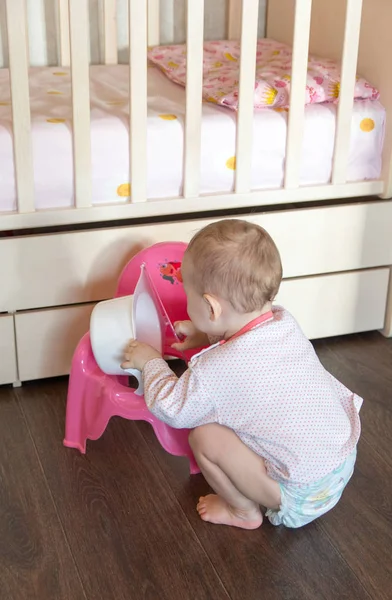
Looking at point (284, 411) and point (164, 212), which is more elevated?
point (164, 212)

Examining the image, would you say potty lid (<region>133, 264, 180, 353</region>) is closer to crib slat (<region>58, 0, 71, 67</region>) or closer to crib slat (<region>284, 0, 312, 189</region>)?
crib slat (<region>284, 0, 312, 189</region>)

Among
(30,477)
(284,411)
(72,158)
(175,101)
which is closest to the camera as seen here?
(284,411)

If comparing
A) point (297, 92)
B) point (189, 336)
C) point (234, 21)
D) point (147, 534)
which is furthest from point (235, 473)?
point (234, 21)

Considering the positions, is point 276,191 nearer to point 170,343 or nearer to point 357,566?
point 170,343

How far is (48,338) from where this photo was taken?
1.83 metres

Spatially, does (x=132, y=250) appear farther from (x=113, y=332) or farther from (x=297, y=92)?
(x=297, y=92)

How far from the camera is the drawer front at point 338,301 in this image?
2020 mm

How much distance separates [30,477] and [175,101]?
3.11 feet

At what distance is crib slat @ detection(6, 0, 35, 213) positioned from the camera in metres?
1.55

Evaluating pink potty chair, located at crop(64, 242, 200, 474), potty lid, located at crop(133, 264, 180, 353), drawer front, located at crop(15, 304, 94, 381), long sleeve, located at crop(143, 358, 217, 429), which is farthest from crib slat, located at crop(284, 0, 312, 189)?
long sleeve, located at crop(143, 358, 217, 429)

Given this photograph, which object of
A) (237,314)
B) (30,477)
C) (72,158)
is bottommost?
(30,477)

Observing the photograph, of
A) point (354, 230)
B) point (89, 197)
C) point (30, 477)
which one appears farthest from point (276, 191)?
point (30, 477)

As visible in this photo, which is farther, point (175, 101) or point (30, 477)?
point (175, 101)

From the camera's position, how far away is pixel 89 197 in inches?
68.0
